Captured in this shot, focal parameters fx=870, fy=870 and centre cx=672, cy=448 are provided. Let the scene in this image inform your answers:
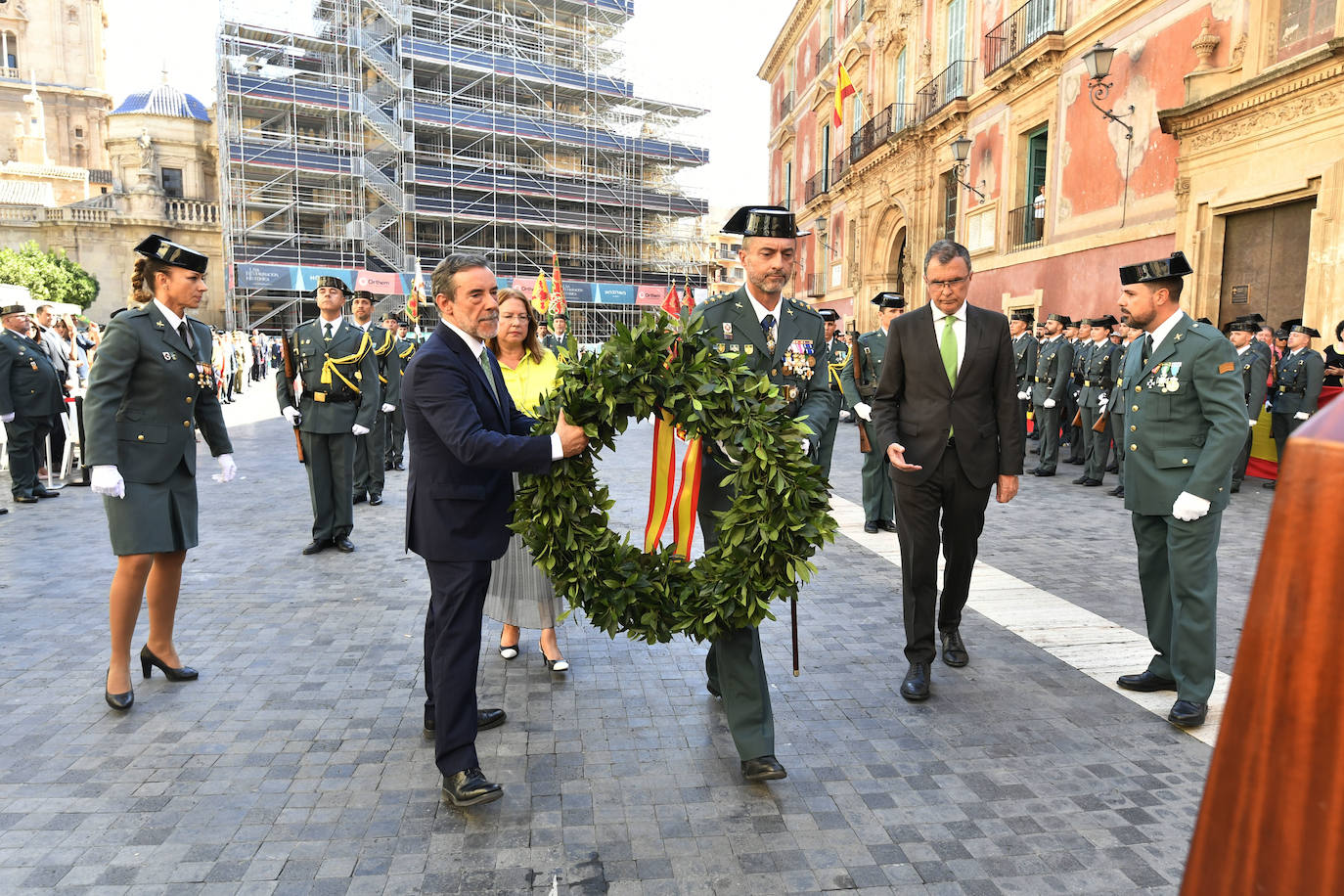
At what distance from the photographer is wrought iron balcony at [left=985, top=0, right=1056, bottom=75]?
58.3ft

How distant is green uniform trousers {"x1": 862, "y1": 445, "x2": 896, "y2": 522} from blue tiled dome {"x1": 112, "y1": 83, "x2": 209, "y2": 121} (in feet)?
223

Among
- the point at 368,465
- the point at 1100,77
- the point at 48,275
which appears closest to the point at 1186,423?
the point at 368,465

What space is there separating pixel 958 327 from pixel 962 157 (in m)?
16.0

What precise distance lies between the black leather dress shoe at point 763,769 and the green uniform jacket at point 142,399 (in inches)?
123

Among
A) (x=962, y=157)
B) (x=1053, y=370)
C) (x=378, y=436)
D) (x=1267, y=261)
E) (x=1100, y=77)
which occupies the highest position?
(x=1100, y=77)

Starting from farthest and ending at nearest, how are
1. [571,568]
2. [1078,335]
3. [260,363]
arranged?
[260,363], [1078,335], [571,568]

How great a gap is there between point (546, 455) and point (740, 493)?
0.76 metres

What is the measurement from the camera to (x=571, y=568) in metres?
3.43

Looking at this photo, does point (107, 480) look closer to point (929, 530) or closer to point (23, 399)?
point (929, 530)

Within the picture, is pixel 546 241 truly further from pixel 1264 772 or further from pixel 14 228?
pixel 1264 772

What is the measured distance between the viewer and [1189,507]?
12.8 ft

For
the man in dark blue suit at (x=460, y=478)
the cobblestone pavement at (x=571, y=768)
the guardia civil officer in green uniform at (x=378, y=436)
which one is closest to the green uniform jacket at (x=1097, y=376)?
the cobblestone pavement at (x=571, y=768)

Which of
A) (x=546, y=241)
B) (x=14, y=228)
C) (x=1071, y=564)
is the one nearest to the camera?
(x=1071, y=564)

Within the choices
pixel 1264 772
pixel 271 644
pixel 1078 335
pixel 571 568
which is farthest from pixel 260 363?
pixel 1264 772
